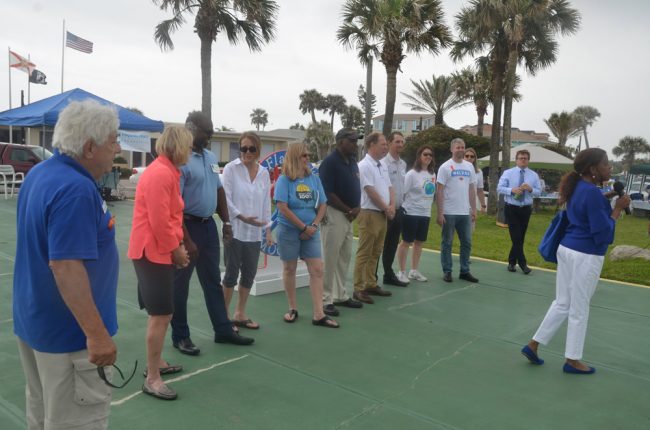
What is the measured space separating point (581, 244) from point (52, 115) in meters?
11.6

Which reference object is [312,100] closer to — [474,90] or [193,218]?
[474,90]

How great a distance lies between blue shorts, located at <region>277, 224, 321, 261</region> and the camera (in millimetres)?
4930

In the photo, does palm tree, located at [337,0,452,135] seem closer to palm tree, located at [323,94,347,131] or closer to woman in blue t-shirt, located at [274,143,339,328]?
woman in blue t-shirt, located at [274,143,339,328]

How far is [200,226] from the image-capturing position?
394 centimetres

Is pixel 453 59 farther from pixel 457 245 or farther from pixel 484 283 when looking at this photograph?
pixel 484 283

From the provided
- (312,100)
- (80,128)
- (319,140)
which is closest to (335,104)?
(312,100)

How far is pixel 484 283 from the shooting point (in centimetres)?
705

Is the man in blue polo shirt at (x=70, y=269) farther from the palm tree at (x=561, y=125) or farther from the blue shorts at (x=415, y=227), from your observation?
the palm tree at (x=561, y=125)

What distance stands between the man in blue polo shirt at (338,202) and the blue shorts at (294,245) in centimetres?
51

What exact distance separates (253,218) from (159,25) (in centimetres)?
1603

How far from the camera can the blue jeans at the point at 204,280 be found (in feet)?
12.6

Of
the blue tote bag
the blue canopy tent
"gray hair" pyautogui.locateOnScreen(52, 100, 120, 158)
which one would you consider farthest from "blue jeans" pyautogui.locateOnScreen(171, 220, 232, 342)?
the blue canopy tent

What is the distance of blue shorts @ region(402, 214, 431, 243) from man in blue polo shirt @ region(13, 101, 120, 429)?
5118 millimetres

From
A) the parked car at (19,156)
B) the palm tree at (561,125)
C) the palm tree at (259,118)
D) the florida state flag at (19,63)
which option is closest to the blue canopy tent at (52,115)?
the parked car at (19,156)
